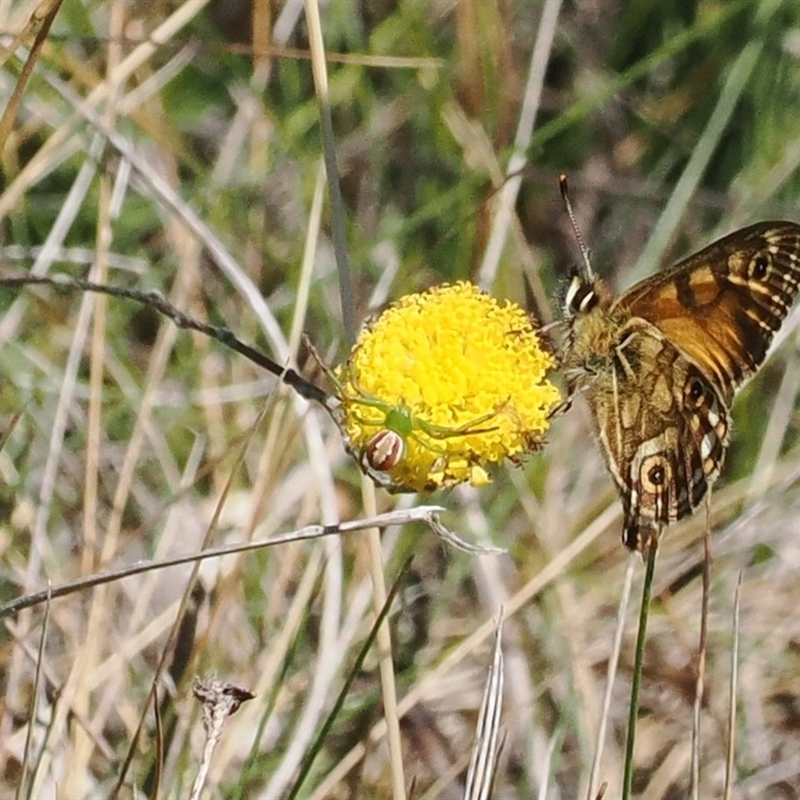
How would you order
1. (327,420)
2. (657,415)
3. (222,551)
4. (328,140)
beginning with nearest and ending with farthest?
(222,551), (328,140), (657,415), (327,420)

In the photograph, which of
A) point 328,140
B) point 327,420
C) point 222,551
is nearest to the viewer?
point 222,551

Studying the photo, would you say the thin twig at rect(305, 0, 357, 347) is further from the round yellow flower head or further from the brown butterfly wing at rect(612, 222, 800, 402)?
the brown butterfly wing at rect(612, 222, 800, 402)

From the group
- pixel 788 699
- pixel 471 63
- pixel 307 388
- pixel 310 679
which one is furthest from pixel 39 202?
pixel 788 699

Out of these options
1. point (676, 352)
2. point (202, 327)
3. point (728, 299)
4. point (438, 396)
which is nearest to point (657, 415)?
point (676, 352)

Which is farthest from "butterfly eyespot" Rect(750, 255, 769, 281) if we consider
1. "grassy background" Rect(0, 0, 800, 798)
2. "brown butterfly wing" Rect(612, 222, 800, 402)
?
"grassy background" Rect(0, 0, 800, 798)

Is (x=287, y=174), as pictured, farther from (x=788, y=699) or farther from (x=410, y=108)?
(x=788, y=699)

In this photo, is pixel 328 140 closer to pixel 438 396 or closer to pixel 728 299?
pixel 438 396
